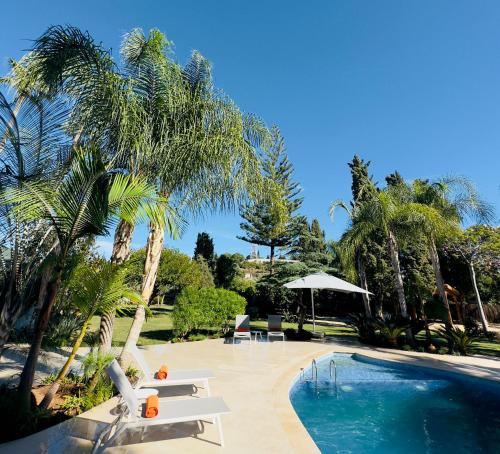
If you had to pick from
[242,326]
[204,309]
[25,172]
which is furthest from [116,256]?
[242,326]

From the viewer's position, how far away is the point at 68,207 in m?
3.80

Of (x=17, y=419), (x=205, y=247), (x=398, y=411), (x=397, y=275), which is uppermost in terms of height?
(x=205, y=247)

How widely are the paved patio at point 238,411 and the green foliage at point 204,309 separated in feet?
6.43

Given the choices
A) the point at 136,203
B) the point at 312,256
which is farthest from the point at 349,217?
the point at 136,203

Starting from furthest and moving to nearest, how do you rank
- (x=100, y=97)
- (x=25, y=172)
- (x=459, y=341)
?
(x=459, y=341) < (x=100, y=97) < (x=25, y=172)

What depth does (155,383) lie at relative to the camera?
484cm

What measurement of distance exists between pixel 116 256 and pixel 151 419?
3.41m

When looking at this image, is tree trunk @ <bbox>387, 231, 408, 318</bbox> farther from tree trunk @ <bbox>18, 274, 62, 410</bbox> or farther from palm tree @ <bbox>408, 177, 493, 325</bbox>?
tree trunk @ <bbox>18, 274, 62, 410</bbox>

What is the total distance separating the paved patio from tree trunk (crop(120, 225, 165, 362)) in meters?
1.39

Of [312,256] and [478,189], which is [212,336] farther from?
[478,189]

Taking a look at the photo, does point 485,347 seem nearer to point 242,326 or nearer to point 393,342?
point 393,342

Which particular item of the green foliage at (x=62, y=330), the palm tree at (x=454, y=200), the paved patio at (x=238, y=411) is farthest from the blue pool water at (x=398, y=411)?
the green foliage at (x=62, y=330)

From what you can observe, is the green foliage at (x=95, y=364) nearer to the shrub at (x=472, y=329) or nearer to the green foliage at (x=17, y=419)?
the green foliage at (x=17, y=419)

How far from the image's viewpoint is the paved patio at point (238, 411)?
11.6 feet
